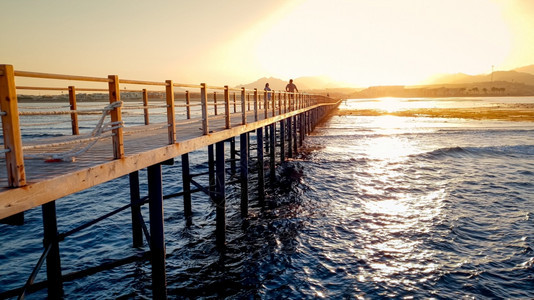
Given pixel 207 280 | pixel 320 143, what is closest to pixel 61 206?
pixel 207 280

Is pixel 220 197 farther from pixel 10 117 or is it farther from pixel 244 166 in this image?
pixel 10 117

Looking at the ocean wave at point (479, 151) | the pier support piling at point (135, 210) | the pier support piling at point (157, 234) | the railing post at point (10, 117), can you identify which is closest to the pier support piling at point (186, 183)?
the pier support piling at point (135, 210)

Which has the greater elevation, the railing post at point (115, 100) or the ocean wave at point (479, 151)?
the railing post at point (115, 100)

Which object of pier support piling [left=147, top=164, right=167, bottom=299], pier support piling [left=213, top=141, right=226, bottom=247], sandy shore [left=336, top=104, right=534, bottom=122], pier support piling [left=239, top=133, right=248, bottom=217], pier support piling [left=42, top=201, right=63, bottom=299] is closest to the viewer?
pier support piling [left=147, top=164, right=167, bottom=299]

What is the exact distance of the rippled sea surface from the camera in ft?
25.2

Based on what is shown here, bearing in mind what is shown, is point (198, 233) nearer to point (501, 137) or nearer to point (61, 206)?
point (61, 206)

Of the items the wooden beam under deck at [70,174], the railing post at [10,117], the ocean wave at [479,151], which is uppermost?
the railing post at [10,117]

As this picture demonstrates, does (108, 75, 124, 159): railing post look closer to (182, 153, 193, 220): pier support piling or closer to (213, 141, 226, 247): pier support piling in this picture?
(213, 141, 226, 247): pier support piling

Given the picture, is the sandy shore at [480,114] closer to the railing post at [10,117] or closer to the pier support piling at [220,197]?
the pier support piling at [220,197]

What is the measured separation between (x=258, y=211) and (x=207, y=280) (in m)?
4.85

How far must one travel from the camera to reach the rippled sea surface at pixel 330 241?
7.68 metres

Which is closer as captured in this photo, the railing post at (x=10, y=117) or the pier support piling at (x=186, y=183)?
the railing post at (x=10, y=117)

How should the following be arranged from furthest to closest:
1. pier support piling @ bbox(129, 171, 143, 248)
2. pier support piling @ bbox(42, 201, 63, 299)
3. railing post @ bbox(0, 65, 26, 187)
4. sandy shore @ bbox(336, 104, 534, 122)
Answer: sandy shore @ bbox(336, 104, 534, 122)
pier support piling @ bbox(129, 171, 143, 248)
pier support piling @ bbox(42, 201, 63, 299)
railing post @ bbox(0, 65, 26, 187)

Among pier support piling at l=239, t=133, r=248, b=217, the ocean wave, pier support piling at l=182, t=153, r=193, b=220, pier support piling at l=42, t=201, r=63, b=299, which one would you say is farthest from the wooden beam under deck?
the ocean wave
